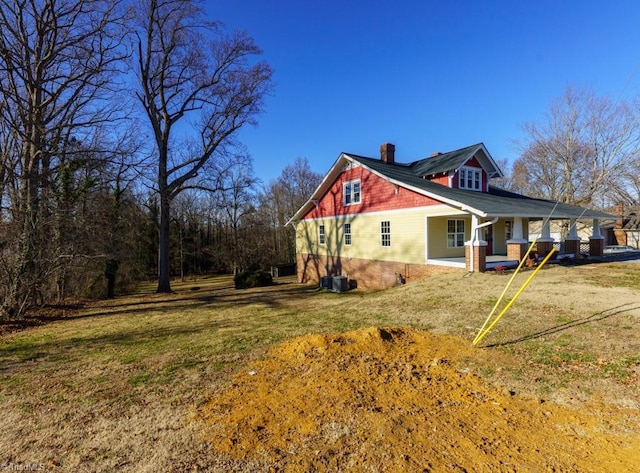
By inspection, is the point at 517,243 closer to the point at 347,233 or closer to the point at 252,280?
the point at 347,233

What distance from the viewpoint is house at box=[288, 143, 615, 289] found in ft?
44.5

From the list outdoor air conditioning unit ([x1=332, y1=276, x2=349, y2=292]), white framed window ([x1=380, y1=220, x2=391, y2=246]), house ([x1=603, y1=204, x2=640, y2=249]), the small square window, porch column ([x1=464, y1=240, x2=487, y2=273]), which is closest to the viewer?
porch column ([x1=464, y1=240, x2=487, y2=273])

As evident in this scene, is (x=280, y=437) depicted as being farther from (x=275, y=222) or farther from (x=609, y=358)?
(x=275, y=222)

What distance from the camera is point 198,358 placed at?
5898mm

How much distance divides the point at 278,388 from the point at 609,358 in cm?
481

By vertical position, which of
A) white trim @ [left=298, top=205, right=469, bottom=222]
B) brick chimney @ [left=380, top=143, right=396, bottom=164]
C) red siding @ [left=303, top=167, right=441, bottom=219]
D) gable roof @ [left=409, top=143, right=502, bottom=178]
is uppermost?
brick chimney @ [left=380, top=143, right=396, bottom=164]

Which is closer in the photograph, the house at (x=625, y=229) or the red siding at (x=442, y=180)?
the red siding at (x=442, y=180)

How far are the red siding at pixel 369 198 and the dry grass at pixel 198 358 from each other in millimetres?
5084

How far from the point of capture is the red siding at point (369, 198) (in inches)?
589

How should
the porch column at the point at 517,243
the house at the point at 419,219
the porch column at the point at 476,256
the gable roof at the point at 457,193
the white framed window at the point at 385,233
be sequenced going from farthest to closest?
the white framed window at the point at 385,233 < the porch column at the point at 517,243 < the house at the point at 419,219 < the gable roof at the point at 457,193 < the porch column at the point at 476,256

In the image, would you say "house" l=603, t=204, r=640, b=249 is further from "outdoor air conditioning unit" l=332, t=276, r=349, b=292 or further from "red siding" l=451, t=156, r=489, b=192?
"outdoor air conditioning unit" l=332, t=276, r=349, b=292

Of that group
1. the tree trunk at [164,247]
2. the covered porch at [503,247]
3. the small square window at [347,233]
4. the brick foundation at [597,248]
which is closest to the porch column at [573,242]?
the covered porch at [503,247]

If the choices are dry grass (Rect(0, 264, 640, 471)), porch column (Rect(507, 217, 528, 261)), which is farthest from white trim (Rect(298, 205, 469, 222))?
dry grass (Rect(0, 264, 640, 471))

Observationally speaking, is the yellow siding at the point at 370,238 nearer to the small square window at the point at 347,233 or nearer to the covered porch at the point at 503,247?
the small square window at the point at 347,233
